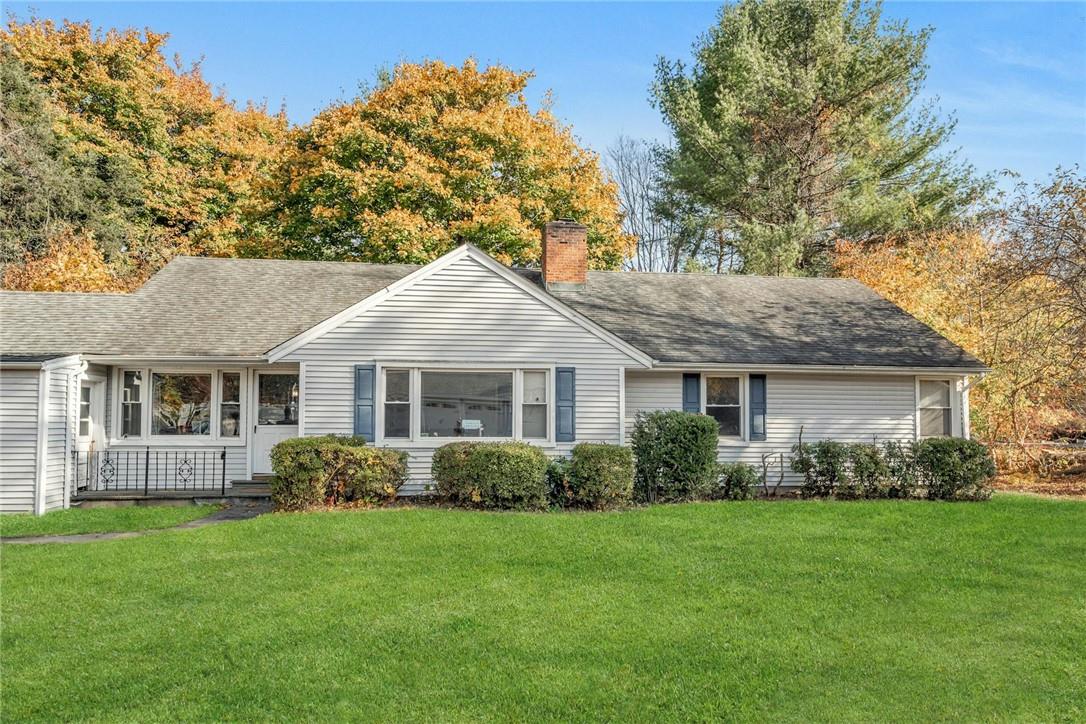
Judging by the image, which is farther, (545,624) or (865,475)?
(865,475)

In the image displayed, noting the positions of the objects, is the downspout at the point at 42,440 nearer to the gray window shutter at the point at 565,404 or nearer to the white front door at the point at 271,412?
the white front door at the point at 271,412

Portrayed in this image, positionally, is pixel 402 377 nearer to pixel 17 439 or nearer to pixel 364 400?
pixel 364 400

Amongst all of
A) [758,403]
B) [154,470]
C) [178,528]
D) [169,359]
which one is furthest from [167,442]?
[758,403]

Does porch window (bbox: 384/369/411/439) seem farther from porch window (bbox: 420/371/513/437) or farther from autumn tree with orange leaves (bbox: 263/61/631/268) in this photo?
autumn tree with orange leaves (bbox: 263/61/631/268)

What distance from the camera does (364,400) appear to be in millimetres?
14203

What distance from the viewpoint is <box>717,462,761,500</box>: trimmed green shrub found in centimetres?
1428

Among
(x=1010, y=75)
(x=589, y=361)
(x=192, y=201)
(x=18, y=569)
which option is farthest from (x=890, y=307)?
(x=192, y=201)

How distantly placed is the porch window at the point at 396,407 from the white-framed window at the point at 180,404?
9.75 ft

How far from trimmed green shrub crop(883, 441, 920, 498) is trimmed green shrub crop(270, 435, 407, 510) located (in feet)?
28.8

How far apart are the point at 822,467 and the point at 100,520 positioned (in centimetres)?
1220

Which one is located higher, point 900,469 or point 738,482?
point 900,469

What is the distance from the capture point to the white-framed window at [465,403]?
47.5 ft

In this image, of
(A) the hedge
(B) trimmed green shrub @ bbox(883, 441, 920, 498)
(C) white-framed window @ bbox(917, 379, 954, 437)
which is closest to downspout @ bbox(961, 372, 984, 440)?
(C) white-framed window @ bbox(917, 379, 954, 437)

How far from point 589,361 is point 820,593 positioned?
7.59 metres
